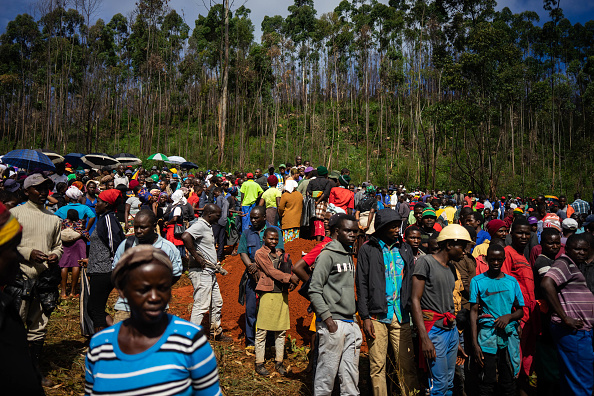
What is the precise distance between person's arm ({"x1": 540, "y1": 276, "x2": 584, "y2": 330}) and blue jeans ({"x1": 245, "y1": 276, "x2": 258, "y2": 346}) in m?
3.48

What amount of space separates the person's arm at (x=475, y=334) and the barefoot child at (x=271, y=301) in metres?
1.99

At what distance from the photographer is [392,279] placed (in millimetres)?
4008

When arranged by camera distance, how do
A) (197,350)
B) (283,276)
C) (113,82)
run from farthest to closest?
(113,82) → (283,276) → (197,350)

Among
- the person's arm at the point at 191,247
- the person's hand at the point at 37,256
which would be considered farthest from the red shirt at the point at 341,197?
the person's hand at the point at 37,256

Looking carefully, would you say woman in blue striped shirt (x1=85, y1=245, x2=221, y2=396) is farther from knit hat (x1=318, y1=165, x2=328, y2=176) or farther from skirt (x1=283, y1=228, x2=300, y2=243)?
skirt (x1=283, y1=228, x2=300, y2=243)

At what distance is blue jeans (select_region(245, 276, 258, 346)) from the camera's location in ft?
18.4

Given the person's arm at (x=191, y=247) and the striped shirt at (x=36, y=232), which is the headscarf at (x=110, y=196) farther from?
the person's arm at (x=191, y=247)

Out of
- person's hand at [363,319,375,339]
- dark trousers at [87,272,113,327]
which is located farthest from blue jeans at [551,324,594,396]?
dark trousers at [87,272,113,327]

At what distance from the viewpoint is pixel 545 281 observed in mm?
3754

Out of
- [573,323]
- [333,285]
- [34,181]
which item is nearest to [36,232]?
[34,181]

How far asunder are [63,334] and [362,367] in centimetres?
417

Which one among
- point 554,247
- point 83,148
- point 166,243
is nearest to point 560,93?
point 554,247

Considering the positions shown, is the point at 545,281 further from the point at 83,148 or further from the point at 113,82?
the point at 113,82

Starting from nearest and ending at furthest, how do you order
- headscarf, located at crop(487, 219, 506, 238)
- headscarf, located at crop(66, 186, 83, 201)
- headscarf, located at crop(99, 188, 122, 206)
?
headscarf, located at crop(99, 188, 122, 206) → headscarf, located at crop(487, 219, 506, 238) → headscarf, located at crop(66, 186, 83, 201)
